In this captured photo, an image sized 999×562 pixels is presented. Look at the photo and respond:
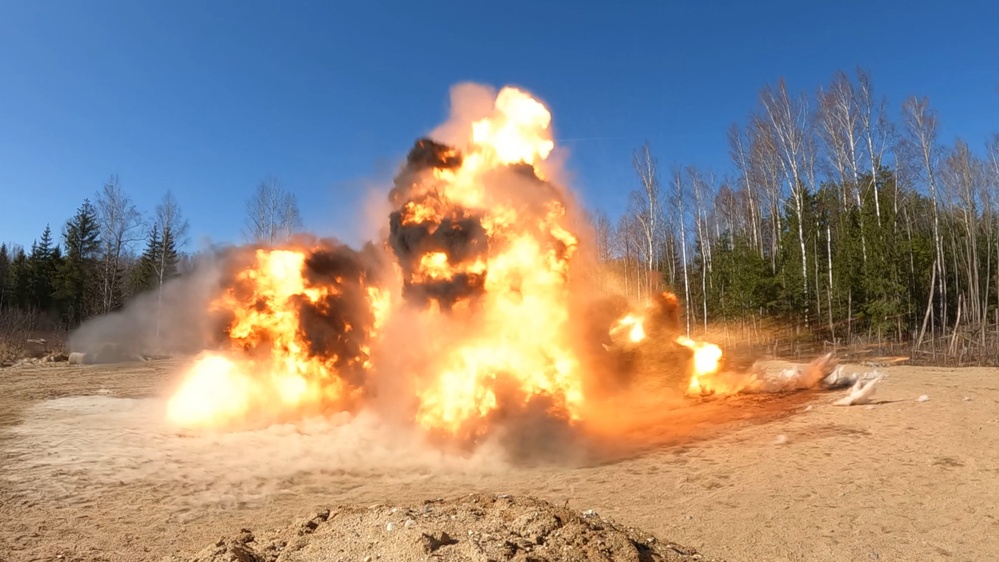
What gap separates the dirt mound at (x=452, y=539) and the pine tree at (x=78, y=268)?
171 ft

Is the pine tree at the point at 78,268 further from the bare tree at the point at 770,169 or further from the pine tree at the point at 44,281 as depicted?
the bare tree at the point at 770,169

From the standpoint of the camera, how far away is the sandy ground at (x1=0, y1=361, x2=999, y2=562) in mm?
7312

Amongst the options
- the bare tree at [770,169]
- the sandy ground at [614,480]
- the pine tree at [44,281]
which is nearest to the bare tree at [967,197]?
the bare tree at [770,169]

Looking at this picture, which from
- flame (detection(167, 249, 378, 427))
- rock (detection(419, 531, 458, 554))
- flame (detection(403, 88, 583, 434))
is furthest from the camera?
flame (detection(167, 249, 378, 427))

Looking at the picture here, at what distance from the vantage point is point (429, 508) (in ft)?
21.1

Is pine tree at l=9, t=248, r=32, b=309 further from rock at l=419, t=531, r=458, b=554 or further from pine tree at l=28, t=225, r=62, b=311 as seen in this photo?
rock at l=419, t=531, r=458, b=554

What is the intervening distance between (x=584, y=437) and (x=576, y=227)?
533 centimetres

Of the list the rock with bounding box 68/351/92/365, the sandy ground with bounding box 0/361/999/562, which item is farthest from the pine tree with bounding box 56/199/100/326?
the sandy ground with bounding box 0/361/999/562

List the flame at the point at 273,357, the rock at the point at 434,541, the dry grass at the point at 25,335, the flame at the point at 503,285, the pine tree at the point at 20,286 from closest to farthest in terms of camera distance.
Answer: the rock at the point at 434,541
the flame at the point at 503,285
the flame at the point at 273,357
the dry grass at the point at 25,335
the pine tree at the point at 20,286

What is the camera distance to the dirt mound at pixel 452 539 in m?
5.08

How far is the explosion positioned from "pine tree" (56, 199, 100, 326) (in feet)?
135

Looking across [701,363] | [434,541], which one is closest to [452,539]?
[434,541]

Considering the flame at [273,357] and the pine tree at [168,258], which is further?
the pine tree at [168,258]

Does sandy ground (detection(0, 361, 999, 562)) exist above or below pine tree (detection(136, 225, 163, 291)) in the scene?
below
